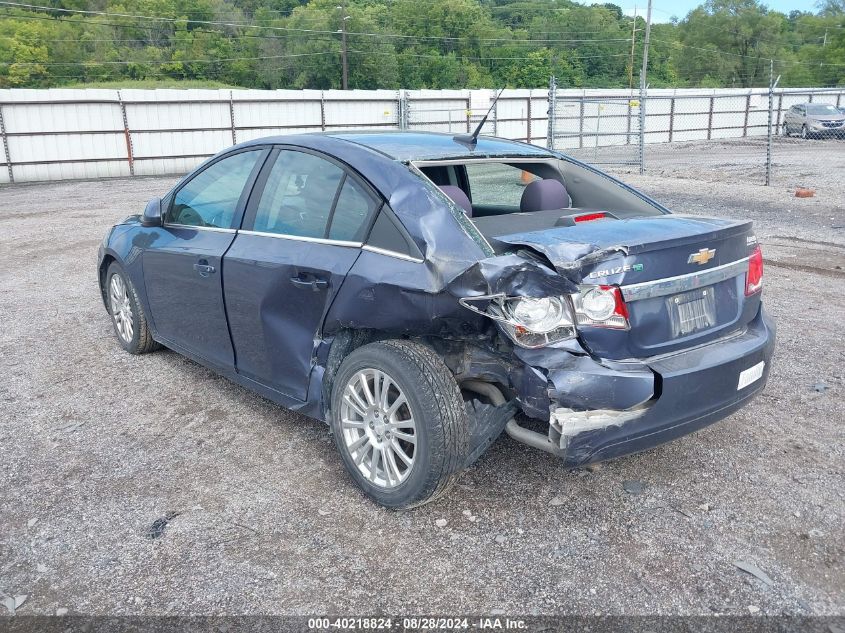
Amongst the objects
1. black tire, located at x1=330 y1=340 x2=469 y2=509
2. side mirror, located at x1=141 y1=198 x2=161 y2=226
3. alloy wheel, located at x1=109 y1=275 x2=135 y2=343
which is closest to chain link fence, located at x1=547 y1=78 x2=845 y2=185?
alloy wheel, located at x1=109 y1=275 x2=135 y2=343

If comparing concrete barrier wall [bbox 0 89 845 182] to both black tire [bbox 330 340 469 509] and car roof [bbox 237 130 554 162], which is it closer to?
car roof [bbox 237 130 554 162]

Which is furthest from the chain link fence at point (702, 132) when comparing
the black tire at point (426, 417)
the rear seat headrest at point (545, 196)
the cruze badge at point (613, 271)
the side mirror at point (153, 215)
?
the black tire at point (426, 417)

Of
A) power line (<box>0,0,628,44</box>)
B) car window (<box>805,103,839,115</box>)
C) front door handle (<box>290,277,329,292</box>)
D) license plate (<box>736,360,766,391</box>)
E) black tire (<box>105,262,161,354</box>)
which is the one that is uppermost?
power line (<box>0,0,628,44</box>)

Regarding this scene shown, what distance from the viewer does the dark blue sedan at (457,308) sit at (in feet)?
9.92

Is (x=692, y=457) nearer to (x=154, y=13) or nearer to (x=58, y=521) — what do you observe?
(x=58, y=521)

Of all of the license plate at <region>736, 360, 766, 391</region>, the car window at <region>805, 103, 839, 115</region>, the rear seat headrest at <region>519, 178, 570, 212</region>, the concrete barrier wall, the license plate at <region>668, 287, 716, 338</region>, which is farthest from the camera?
the car window at <region>805, 103, 839, 115</region>

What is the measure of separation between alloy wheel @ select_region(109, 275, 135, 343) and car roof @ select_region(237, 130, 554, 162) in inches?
72.2

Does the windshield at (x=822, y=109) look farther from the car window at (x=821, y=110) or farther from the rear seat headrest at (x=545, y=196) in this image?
the rear seat headrest at (x=545, y=196)

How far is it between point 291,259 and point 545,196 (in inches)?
56.1

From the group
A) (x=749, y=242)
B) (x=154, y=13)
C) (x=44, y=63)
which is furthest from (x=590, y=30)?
(x=749, y=242)

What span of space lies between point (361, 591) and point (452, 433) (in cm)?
70

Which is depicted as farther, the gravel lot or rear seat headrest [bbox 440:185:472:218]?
rear seat headrest [bbox 440:185:472:218]

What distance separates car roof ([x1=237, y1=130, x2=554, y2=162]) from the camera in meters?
3.82

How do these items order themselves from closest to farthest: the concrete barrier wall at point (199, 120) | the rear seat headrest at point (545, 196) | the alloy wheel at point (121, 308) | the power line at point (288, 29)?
the rear seat headrest at point (545, 196) → the alloy wheel at point (121, 308) → the concrete barrier wall at point (199, 120) → the power line at point (288, 29)
